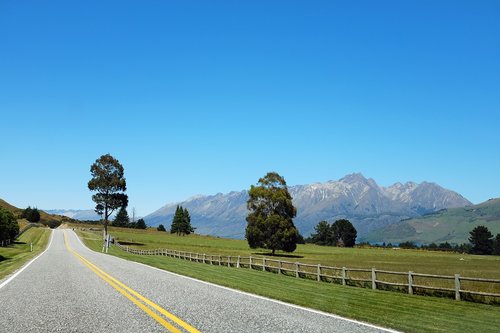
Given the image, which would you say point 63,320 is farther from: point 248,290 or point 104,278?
point 104,278

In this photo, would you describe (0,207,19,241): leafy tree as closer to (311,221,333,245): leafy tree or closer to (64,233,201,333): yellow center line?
(64,233,201,333): yellow center line

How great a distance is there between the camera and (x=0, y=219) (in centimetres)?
7981

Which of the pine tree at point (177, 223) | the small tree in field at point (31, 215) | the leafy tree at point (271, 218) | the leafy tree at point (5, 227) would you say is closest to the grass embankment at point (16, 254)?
the leafy tree at point (5, 227)

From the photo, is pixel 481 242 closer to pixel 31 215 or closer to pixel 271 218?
pixel 271 218

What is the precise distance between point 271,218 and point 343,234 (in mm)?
102270

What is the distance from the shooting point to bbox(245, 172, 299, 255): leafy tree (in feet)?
217

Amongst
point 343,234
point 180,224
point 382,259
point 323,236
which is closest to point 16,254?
point 382,259

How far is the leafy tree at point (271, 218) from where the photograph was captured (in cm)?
6619

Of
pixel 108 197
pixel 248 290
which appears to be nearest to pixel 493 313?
pixel 248 290

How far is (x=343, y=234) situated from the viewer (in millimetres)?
162125

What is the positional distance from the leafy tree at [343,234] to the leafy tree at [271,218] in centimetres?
9652

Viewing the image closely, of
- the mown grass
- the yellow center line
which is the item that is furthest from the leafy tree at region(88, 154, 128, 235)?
the yellow center line

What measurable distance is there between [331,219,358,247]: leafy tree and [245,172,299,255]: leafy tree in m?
96.5

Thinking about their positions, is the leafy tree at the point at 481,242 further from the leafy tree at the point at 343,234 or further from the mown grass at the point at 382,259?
the mown grass at the point at 382,259
